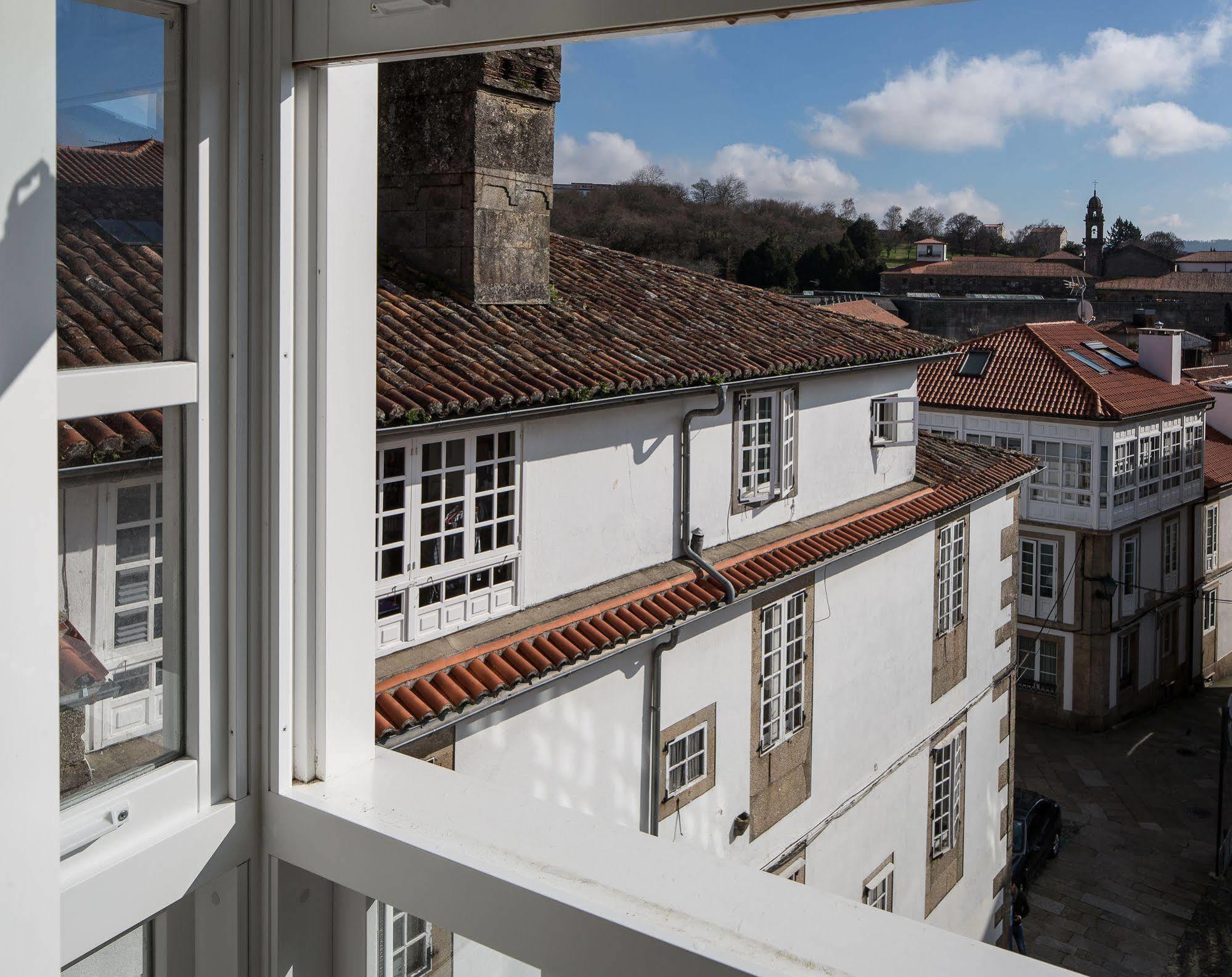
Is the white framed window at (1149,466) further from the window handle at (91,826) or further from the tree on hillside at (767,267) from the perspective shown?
the window handle at (91,826)

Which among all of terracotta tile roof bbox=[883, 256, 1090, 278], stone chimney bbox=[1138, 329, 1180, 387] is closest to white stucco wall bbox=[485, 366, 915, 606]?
stone chimney bbox=[1138, 329, 1180, 387]

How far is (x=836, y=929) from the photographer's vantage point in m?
0.92

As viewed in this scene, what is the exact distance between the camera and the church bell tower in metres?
55.3

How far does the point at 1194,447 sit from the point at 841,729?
15677 millimetres

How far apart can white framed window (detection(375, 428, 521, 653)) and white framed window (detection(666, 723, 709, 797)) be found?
1848 millimetres

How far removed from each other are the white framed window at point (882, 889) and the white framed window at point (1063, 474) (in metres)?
11.2

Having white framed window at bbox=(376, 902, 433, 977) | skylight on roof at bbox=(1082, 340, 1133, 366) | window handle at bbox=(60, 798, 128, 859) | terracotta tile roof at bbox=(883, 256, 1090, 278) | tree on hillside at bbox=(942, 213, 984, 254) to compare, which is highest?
tree on hillside at bbox=(942, 213, 984, 254)

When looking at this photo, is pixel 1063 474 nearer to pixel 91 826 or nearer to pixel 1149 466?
pixel 1149 466

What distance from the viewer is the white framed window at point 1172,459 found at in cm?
2105

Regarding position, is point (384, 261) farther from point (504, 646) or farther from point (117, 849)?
point (117, 849)

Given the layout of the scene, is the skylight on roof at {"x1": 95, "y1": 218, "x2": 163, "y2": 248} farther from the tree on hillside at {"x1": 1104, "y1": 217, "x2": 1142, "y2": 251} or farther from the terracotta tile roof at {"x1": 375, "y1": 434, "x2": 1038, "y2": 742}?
the tree on hillside at {"x1": 1104, "y1": 217, "x2": 1142, "y2": 251}

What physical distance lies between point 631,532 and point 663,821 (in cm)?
186

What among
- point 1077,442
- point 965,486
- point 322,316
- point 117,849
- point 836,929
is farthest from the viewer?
point 1077,442

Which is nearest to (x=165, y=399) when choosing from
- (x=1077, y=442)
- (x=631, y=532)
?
(x=631, y=532)
